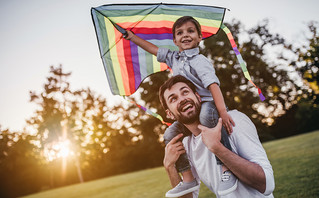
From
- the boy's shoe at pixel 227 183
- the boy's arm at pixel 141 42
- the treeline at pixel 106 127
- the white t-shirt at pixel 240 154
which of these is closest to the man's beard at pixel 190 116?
the white t-shirt at pixel 240 154

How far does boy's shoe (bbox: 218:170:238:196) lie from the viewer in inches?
65.7

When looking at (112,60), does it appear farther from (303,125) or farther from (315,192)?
(303,125)

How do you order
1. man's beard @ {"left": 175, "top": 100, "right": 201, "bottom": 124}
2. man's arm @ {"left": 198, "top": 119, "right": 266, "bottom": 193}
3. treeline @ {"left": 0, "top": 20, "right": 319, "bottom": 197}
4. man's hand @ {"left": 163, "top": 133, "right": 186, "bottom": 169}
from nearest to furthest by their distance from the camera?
man's arm @ {"left": 198, "top": 119, "right": 266, "bottom": 193}
man's beard @ {"left": 175, "top": 100, "right": 201, "bottom": 124}
man's hand @ {"left": 163, "top": 133, "right": 186, "bottom": 169}
treeline @ {"left": 0, "top": 20, "right": 319, "bottom": 197}

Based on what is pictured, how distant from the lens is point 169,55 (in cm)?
241

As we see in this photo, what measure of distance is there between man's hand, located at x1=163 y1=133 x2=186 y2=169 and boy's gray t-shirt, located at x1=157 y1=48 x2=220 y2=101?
1.47 feet

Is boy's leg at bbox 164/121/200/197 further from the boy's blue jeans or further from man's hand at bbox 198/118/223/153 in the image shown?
man's hand at bbox 198/118/223/153

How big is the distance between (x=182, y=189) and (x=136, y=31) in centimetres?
171

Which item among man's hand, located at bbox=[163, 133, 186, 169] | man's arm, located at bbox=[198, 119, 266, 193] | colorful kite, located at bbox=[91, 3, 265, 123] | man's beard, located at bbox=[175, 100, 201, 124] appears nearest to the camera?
man's arm, located at bbox=[198, 119, 266, 193]

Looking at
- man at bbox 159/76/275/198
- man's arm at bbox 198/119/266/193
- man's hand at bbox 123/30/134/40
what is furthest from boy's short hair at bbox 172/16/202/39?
man's arm at bbox 198/119/266/193

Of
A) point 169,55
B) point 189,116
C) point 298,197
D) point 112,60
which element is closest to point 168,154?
point 189,116

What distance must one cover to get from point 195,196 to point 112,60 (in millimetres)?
1731

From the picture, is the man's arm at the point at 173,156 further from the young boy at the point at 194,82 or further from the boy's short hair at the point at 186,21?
the boy's short hair at the point at 186,21

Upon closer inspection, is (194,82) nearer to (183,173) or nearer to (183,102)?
(183,102)

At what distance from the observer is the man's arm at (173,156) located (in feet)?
6.87
